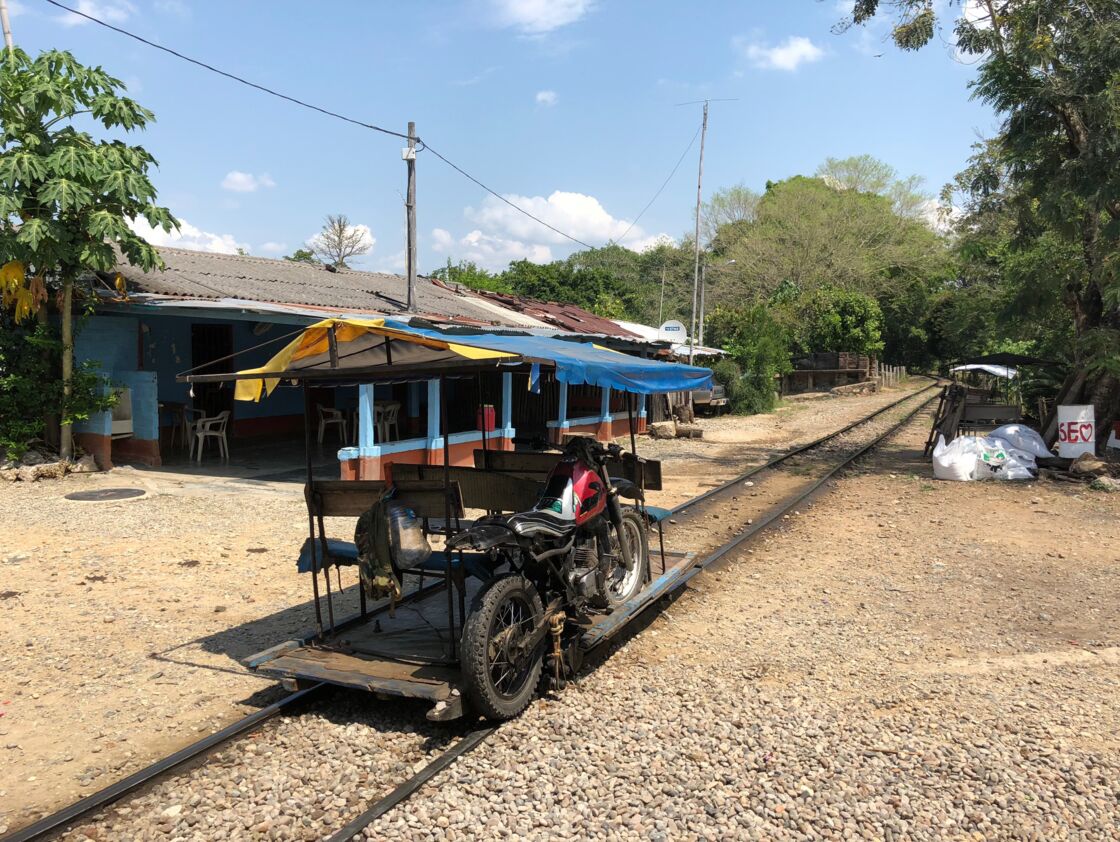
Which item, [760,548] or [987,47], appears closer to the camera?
[760,548]

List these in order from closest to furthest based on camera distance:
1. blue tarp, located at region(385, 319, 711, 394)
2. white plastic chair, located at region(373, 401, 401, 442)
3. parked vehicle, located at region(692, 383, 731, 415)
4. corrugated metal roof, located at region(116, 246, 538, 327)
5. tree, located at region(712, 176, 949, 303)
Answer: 1. blue tarp, located at region(385, 319, 711, 394)
2. corrugated metal roof, located at region(116, 246, 538, 327)
3. white plastic chair, located at region(373, 401, 401, 442)
4. parked vehicle, located at region(692, 383, 731, 415)
5. tree, located at region(712, 176, 949, 303)

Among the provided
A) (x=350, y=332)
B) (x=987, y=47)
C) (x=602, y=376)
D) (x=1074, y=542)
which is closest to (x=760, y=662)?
(x=602, y=376)

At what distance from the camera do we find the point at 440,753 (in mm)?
4266

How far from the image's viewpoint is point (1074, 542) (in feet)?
30.5

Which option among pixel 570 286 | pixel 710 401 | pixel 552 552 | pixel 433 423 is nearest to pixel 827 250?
pixel 570 286

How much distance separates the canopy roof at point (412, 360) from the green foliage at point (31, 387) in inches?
308

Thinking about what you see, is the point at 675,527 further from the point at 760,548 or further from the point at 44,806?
the point at 44,806

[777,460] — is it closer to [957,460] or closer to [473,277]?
[957,460]

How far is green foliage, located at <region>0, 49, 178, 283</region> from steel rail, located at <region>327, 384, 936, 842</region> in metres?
8.63

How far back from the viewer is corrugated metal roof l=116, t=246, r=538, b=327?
13273 millimetres

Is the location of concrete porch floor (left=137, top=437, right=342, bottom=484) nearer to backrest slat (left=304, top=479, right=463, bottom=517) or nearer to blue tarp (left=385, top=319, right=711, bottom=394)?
blue tarp (left=385, top=319, right=711, bottom=394)

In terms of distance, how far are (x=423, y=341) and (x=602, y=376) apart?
142 cm

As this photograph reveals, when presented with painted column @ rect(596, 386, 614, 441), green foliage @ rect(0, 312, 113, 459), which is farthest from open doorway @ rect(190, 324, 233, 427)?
painted column @ rect(596, 386, 614, 441)

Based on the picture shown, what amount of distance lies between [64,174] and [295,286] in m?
5.18
